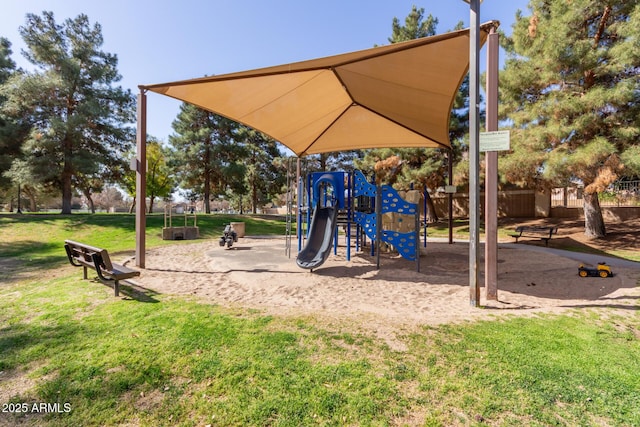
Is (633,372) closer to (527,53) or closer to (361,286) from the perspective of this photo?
(361,286)

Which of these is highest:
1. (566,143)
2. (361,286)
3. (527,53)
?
(527,53)

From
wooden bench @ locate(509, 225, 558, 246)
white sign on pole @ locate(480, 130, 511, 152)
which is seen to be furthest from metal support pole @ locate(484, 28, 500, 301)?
wooden bench @ locate(509, 225, 558, 246)

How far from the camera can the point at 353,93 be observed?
671 cm

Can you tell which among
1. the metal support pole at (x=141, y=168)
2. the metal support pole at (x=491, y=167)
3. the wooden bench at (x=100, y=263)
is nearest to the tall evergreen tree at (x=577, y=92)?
the metal support pole at (x=491, y=167)

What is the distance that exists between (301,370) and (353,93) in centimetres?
602

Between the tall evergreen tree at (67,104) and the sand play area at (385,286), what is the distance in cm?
1380

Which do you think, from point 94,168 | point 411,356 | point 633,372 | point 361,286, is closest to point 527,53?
point 361,286

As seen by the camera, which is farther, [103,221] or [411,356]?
[103,221]

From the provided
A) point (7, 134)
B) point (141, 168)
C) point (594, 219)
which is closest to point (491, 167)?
point (141, 168)

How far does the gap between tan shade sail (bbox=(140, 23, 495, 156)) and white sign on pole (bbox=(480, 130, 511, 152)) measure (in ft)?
5.28

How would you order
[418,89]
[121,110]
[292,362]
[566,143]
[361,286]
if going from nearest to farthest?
[292,362], [361,286], [418,89], [566,143], [121,110]

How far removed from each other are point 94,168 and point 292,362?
1922 cm

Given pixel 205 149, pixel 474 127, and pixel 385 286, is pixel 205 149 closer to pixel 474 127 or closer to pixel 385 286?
pixel 385 286

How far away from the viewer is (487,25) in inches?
157
